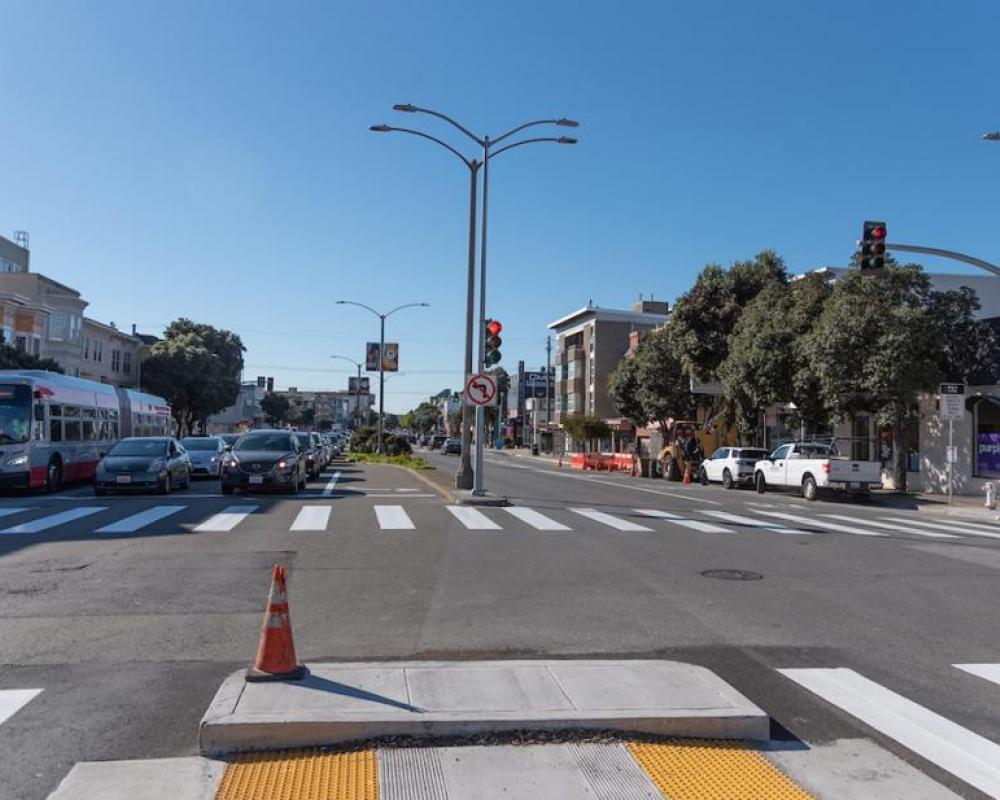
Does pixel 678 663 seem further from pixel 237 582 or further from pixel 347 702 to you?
pixel 237 582

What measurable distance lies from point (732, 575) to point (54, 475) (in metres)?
18.7

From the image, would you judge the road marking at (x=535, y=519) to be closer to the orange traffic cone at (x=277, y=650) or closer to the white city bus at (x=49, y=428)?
the orange traffic cone at (x=277, y=650)

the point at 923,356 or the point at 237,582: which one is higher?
the point at 923,356

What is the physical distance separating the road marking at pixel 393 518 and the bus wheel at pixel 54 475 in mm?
9603

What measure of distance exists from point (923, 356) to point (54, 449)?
82.3ft

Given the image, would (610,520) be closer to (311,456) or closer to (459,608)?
(459,608)

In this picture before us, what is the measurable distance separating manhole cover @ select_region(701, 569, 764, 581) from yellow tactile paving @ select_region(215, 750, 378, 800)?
6792mm

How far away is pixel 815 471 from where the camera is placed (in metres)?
26.8

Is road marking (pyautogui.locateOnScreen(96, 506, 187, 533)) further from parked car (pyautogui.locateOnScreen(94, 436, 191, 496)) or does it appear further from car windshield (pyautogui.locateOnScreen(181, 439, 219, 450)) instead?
car windshield (pyautogui.locateOnScreen(181, 439, 219, 450))

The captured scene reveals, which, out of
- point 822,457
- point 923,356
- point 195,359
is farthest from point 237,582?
point 195,359

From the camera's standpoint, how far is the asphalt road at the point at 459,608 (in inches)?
223

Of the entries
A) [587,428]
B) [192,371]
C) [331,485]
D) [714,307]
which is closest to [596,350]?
[587,428]

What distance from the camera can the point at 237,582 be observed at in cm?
971

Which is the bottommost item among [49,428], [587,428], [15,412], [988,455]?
[988,455]
